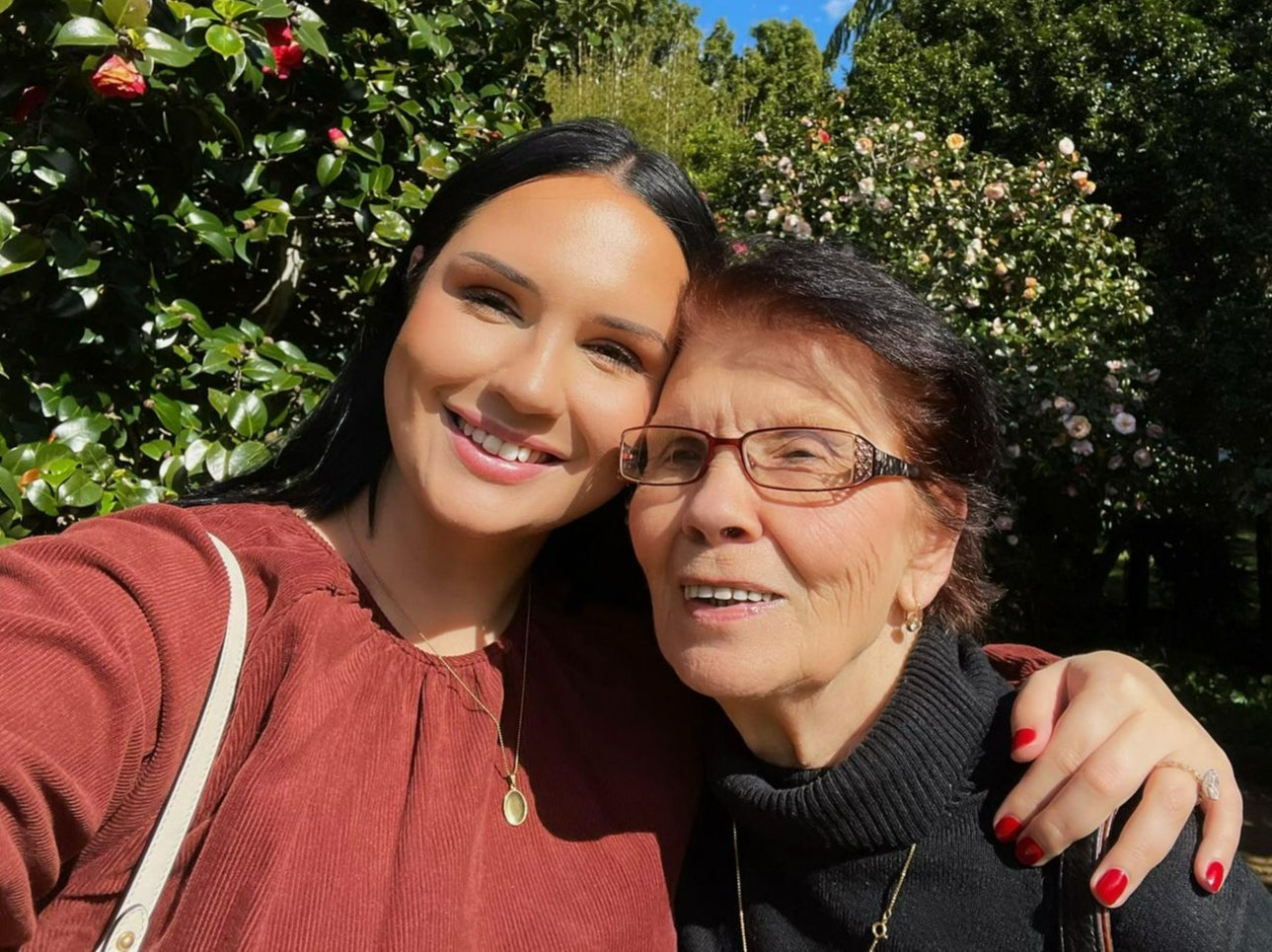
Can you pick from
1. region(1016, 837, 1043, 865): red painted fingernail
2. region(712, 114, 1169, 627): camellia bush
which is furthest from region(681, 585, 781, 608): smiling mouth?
region(712, 114, 1169, 627): camellia bush

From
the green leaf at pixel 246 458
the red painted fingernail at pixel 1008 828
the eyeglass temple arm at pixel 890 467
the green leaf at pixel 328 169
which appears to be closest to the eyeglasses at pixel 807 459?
the eyeglass temple arm at pixel 890 467

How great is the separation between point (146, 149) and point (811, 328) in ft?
5.47

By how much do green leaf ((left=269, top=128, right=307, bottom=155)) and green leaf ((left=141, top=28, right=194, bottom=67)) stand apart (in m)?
0.54

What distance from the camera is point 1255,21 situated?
9305 millimetres

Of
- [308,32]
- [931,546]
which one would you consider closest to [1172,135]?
[308,32]

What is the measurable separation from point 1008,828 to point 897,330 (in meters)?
0.77

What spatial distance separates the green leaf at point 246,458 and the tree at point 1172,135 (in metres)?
5.52

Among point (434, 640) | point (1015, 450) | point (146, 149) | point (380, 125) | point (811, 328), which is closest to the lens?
point (811, 328)

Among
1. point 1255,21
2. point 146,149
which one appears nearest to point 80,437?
point 146,149

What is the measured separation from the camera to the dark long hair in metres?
1.83

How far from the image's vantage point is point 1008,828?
4.68 feet

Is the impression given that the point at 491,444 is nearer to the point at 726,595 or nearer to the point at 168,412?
the point at 726,595

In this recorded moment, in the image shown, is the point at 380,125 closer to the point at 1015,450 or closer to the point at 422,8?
the point at 422,8

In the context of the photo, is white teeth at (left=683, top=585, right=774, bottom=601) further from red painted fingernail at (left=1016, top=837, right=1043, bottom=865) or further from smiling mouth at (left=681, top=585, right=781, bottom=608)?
red painted fingernail at (left=1016, top=837, right=1043, bottom=865)
